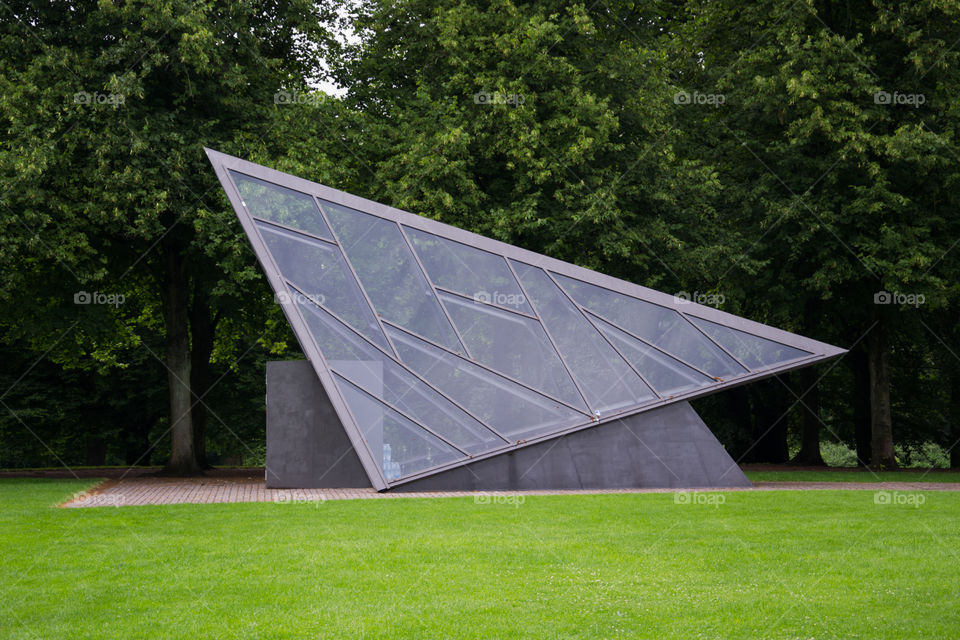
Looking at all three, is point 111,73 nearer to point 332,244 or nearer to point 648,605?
point 332,244

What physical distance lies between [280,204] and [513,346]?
5872 millimetres

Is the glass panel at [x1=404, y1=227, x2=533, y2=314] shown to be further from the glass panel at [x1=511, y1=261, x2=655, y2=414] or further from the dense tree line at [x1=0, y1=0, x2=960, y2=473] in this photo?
the dense tree line at [x1=0, y1=0, x2=960, y2=473]

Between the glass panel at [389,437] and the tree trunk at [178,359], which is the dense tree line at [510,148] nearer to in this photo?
the tree trunk at [178,359]

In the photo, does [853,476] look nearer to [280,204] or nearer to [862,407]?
[862,407]

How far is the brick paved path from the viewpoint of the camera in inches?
699

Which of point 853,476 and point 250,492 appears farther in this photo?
point 853,476

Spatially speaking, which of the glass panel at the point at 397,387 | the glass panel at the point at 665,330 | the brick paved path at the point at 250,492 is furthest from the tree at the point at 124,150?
the glass panel at the point at 665,330

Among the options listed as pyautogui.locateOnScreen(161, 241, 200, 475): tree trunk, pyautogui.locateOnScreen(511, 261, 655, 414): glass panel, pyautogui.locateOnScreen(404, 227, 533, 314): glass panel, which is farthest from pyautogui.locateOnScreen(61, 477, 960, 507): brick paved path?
pyautogui.locateOnScreen(404, 227, 533, 314): glass panel

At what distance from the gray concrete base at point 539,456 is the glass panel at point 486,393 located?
42 centimetres

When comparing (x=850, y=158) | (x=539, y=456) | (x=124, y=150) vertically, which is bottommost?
(x=539, y=456)

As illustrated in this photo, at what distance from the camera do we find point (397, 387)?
19.2m

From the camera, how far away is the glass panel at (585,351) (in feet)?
66.0

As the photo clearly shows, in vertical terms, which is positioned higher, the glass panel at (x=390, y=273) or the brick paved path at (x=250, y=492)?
the glass panel at (x=390, y=273)

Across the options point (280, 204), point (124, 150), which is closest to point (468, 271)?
point (280, 204)
